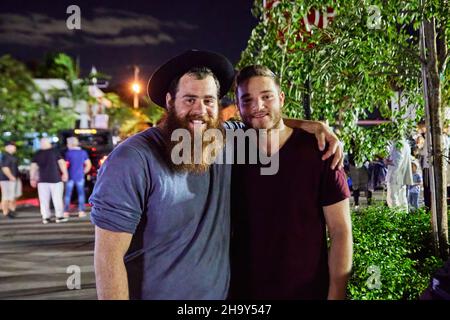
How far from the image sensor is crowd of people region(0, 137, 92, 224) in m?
10.3

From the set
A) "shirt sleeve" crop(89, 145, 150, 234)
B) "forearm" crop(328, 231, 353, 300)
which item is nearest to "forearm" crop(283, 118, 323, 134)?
"forearm" crop(328, 231, 353, 300)

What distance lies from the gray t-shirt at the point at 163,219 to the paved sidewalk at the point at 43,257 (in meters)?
3.48

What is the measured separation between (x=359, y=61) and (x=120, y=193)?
2.92m

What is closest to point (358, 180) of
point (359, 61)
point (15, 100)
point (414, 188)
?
point (414, 188)

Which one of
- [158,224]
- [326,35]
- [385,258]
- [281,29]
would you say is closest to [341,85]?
[326,35]

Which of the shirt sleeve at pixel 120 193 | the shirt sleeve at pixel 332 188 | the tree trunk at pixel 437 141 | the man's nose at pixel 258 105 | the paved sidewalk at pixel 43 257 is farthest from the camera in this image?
the paved sidewalk at pixel 43 257

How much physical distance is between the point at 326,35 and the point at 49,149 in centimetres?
760

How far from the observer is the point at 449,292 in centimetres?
224

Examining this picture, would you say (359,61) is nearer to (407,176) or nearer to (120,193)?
(120,193)

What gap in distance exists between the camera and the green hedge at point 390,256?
3660mm

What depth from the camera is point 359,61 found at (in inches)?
163

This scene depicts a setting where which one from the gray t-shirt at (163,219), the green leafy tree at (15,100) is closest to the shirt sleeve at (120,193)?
the gray t-shirt at (163,219)

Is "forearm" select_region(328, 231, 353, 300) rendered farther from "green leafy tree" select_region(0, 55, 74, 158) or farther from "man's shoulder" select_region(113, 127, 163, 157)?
→ "green leafy tree" select_region(0, 55, 74, 158)

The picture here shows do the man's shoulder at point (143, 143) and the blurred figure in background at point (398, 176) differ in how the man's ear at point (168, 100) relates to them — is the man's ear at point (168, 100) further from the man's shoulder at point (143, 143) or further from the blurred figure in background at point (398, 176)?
the blurred figure in background at point (398, 176)
